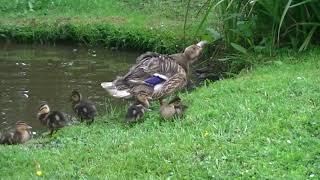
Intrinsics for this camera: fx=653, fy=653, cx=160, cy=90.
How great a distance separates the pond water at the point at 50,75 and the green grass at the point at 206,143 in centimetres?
216

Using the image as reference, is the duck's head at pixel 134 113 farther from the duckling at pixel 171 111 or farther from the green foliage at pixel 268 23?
the green foliage at pixel 268 23

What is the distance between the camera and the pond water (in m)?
10.4

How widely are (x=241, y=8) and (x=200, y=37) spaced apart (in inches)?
54.9

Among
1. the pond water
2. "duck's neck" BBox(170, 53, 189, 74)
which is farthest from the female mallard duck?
the pond water

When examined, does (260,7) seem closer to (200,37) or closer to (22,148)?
(200,37)

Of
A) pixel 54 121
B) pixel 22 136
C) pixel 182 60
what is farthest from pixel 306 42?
pixel 22 136

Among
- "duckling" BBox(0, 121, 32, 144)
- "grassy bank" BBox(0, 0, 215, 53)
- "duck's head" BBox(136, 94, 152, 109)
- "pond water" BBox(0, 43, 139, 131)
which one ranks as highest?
"duck's head" BBox(136, 94, 152, 109)

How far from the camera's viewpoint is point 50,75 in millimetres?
12352

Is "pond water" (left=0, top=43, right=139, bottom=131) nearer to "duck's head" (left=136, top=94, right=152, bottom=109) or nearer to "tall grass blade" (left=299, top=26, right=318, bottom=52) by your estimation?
"duck's head" (left=136, top=94, right=152, bottom=109)

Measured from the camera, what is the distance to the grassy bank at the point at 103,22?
13.6 metres

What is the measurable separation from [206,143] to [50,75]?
6455mm

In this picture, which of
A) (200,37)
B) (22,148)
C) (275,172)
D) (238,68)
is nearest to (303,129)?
(275,172)

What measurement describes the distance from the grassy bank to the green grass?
4.72m

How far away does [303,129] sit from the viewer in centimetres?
652
